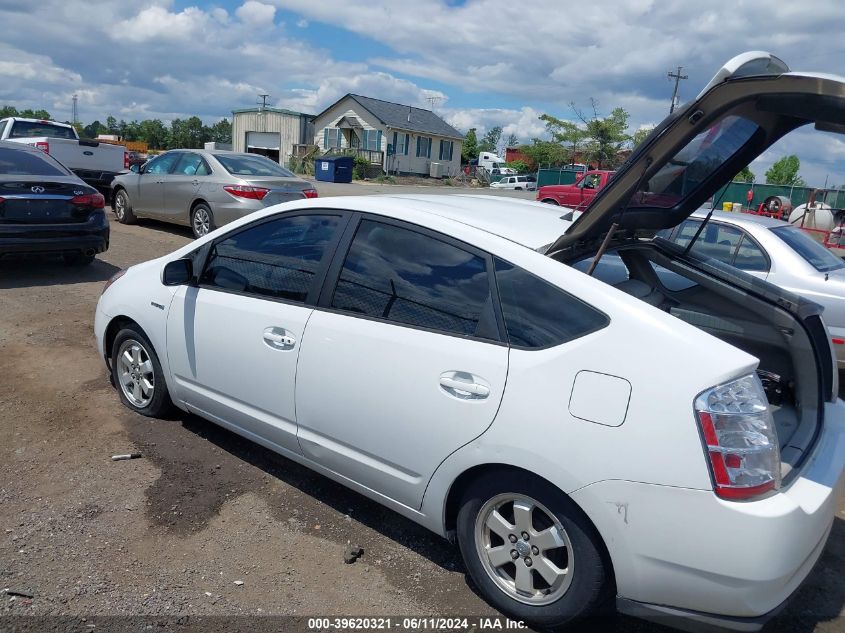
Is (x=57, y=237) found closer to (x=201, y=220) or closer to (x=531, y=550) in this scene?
(x=201, y=220)

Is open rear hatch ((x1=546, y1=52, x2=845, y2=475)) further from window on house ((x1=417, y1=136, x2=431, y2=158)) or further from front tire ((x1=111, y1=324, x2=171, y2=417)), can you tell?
window on house ((x1=417, y1=136, x2=431, y2=158))

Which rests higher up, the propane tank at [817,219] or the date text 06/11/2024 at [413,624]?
the propane tank at [817,219]

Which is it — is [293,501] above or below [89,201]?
below

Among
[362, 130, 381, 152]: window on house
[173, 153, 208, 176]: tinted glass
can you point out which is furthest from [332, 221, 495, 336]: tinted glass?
[362, 130, 381, 152]: window on house

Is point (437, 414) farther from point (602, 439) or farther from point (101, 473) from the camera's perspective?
point (101, 473)

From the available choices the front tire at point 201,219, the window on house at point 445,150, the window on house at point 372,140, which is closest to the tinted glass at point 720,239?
the front tire at point 201,219

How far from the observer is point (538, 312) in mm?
2658

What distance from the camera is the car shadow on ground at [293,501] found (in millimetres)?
2988

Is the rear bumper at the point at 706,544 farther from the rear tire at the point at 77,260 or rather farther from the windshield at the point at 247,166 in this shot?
the windshield at the point at 247,166

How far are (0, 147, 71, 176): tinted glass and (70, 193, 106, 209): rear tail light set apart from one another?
1.71 ft

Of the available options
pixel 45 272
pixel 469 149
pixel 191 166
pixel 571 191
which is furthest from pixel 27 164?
pixel 469 149

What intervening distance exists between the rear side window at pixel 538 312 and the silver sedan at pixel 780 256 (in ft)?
10.5

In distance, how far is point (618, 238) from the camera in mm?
3244

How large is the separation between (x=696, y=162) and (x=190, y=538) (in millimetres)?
2972
